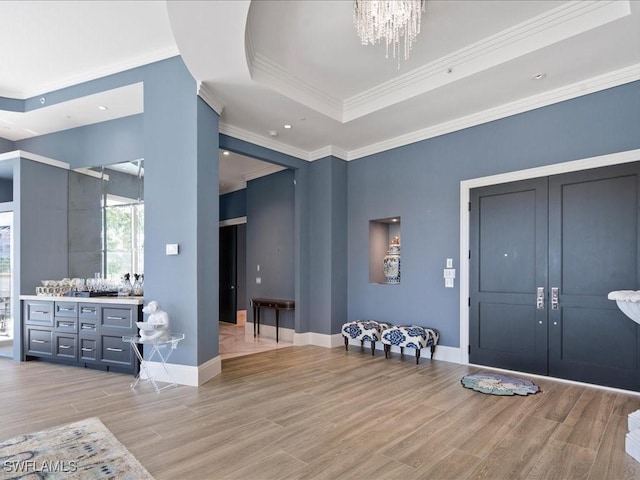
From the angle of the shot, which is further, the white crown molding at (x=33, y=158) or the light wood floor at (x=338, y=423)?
the white crown molding at (x=33, y=158)

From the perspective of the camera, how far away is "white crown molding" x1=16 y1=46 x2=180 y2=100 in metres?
4.27

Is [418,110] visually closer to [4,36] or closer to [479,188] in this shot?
[479,188]

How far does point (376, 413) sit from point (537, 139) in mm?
3658

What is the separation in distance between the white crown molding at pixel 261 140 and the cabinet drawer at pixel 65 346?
3.33 m

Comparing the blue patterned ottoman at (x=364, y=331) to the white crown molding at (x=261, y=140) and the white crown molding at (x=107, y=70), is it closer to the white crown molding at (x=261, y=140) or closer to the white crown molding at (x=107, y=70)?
the white crown molding at (x=261, y=140)

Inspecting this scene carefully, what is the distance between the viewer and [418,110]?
4828 millimetres

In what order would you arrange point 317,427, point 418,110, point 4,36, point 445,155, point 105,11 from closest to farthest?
1. point 317,427
2. point 105,11
3. point 4,36
4. point 418,110
5. point 445,155

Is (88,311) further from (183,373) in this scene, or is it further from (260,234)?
(260,234)

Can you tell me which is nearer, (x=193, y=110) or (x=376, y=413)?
(x=376, y=413)

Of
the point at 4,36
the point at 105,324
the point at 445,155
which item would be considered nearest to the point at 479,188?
the point at 445,155

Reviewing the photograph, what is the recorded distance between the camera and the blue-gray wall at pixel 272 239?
6953 mm

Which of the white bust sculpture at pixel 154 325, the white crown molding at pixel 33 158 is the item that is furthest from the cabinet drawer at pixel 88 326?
the white crown molding at pixel 33 158

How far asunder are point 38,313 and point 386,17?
556 centimetres

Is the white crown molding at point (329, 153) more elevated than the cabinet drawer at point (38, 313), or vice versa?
the white crown molding at point (329, 153)
